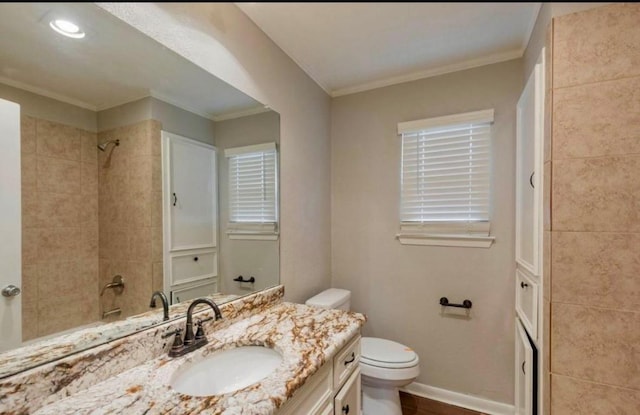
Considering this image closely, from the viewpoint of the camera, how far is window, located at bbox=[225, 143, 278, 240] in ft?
4.85

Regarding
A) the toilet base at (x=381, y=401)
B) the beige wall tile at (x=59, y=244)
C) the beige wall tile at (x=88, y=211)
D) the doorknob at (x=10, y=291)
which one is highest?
the beige wall tile at (x=88, y=211)

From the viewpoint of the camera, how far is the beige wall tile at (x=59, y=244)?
2.70 feet

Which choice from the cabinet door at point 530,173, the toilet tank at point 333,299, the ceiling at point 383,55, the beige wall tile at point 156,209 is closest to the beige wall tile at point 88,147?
the beige wall tile at point 156,209

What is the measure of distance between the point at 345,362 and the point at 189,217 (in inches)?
37.2

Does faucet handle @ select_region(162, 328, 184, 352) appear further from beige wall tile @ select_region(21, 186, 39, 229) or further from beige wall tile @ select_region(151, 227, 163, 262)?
beige wall tile @ select_region(21, 186, 39, 229)

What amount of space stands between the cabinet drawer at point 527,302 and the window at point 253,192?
1323 mm

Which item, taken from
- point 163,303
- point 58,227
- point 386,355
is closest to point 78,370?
point 163,303

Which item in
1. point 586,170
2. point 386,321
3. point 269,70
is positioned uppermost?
point 269,70

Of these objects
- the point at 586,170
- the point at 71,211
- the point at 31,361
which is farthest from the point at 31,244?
the point at 586,170

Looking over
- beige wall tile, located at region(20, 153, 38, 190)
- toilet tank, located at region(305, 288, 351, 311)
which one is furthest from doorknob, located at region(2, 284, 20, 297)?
toilet tank, located at region(305, 288, 351, 311)

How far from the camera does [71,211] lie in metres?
0.89

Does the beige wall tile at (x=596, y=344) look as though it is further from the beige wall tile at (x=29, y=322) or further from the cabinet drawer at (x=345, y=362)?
the beige wall tile at (x=29, y=322)

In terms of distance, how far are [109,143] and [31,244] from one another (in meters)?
0.37

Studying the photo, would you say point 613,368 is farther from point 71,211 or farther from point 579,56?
point 71,211
